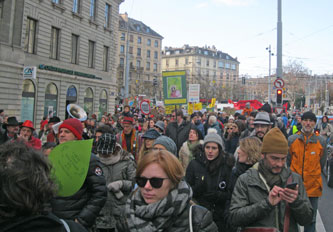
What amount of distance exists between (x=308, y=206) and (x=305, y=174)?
101 inches

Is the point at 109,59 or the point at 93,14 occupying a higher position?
the point at 93,14

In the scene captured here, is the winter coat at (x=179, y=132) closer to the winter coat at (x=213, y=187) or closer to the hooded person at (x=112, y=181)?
the winter coat at (x=213, y=187)

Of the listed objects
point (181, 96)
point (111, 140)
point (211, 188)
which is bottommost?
point (211, 188)

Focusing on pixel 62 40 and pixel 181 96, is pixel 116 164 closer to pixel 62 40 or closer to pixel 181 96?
pixel 181 96

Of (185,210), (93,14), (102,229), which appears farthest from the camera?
(93,14)

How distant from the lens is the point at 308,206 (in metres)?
2.66

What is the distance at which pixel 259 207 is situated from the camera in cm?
256

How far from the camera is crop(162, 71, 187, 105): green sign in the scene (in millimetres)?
12172

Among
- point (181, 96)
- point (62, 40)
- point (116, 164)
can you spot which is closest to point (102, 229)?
point (116, 164)

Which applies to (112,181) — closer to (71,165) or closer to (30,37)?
(71,165)

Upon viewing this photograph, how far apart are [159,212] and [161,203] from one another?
0.06 m

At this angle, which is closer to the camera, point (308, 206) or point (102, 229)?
point (308, 206)

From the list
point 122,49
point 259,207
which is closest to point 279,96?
point 259,207

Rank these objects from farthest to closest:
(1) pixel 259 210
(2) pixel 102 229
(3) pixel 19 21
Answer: (3) pixel 19 21
(2) pixel 102 229
(1) pixel 259 210
